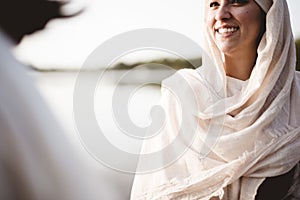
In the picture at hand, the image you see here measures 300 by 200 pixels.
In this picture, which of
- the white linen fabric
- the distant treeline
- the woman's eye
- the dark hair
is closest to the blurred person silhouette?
the dark hair

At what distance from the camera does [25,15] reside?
1.74m

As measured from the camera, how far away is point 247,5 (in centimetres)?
93

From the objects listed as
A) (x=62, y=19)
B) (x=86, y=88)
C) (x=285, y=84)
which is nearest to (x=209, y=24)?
(x=285, y=84)

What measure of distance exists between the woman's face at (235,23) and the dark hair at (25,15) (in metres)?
0.96

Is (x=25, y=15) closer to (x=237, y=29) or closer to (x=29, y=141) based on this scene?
(x=29, y=141)

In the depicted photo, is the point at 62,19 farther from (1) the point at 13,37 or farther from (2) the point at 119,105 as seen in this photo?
(2) the point at 119,105

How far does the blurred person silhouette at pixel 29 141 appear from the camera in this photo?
1.67 m

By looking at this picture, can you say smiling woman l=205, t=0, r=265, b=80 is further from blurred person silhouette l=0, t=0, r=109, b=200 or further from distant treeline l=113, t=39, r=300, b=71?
blurred person silhouette l=0, t=0, r=109, b=200

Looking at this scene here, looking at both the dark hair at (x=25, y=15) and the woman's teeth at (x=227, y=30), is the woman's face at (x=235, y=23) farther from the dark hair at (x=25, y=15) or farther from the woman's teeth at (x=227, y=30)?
the dark hair at (x=25, y=15)

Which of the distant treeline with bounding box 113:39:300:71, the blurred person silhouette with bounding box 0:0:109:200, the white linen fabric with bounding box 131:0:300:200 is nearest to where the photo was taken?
the white linen fabric with bounding box 131:0:300:200

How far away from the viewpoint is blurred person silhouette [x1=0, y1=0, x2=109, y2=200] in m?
1.67

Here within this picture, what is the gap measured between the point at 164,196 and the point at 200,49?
0.35m

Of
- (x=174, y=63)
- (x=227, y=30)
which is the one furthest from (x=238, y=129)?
(x=174, y=63)

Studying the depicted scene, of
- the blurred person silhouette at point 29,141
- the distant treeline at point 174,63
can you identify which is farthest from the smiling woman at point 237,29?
the blurred person silhouette at point 29,141
